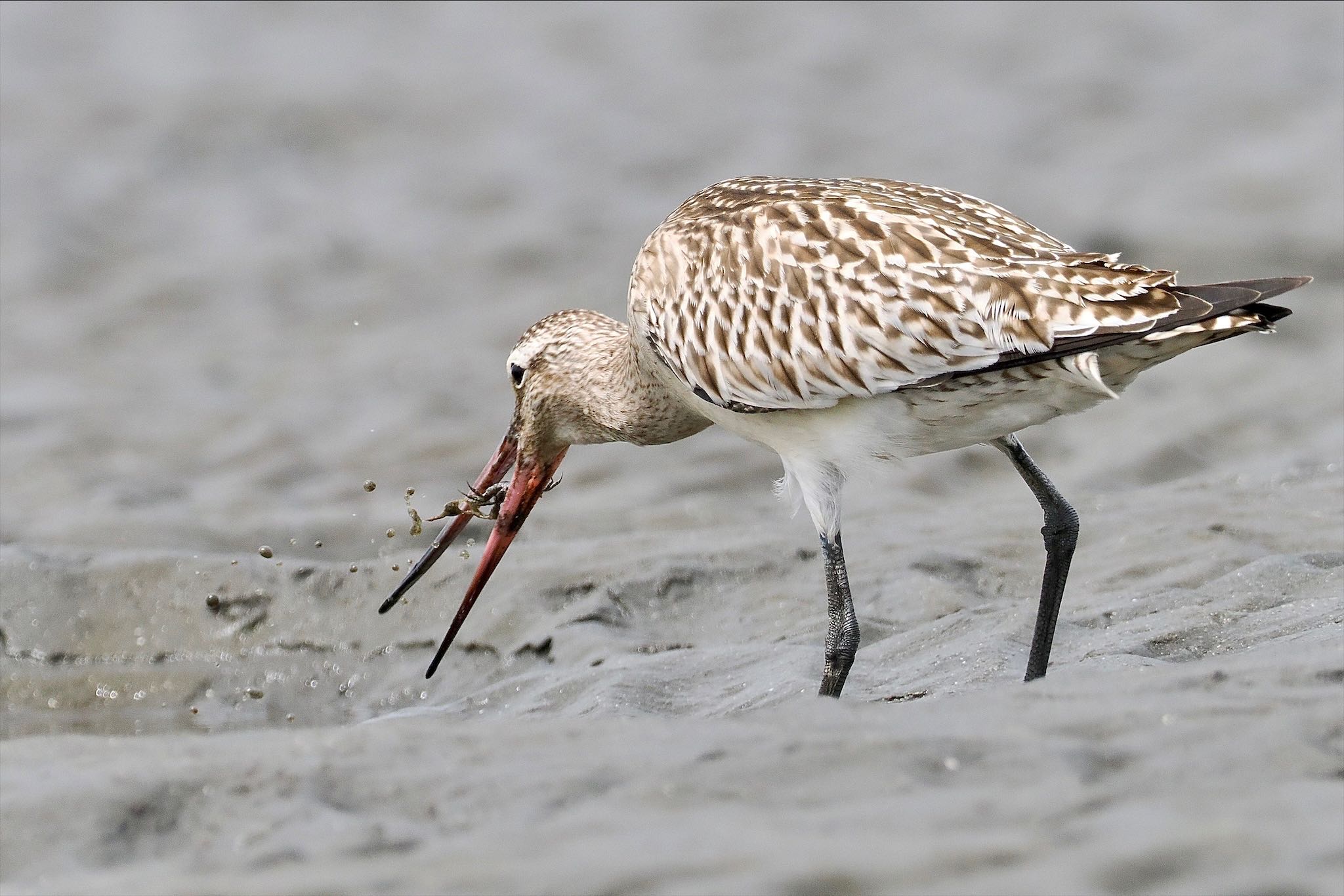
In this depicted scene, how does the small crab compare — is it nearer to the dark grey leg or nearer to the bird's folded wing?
the bird's folded wing

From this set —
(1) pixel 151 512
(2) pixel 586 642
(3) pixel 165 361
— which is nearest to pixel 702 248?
(2) pixel 586 642

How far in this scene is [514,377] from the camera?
21.0ft

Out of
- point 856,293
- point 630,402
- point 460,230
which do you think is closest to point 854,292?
point 856,293

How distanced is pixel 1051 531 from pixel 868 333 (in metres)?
1.21

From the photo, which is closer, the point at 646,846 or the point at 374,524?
the point at 646,846

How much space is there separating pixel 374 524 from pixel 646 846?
567 cm

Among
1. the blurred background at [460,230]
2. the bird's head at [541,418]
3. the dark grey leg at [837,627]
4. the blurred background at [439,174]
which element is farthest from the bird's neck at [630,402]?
the blurred background at [439,174]

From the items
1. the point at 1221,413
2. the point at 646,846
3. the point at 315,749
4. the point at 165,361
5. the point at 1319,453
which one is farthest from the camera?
the point at 165,361

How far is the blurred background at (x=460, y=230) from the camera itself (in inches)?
→ 317

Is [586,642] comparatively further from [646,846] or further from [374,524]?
[646,846]

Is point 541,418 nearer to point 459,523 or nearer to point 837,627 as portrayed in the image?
point 459,523

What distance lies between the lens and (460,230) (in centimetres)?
1275

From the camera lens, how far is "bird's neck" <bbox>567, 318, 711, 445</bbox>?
6008mm

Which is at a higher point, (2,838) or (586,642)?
(2,838)
